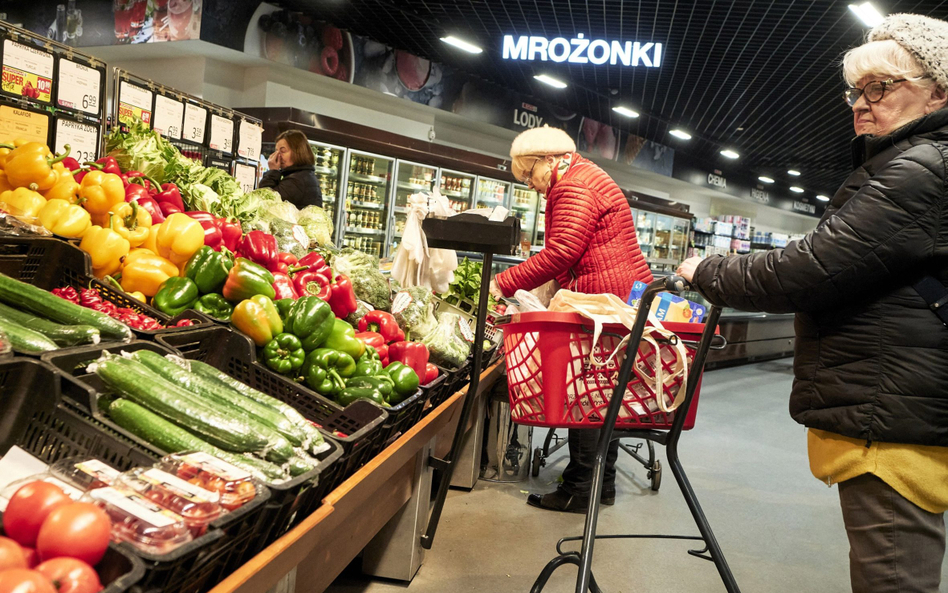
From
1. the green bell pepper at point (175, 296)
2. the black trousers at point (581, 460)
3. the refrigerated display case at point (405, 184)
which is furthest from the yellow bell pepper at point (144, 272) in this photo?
the refrigerated display case at point (405, 184)

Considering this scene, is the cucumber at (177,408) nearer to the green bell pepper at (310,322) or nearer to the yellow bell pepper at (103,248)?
the green bell pepper at (310,322)

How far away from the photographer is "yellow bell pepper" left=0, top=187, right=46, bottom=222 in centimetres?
211

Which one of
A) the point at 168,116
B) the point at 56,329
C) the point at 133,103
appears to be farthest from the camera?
the point at 168,116

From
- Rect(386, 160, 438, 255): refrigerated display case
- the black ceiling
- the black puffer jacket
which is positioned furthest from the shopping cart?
Rect(386, 160, 438, 255): refrigerated display case

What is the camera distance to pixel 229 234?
2598 millimetres

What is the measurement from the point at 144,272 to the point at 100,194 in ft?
1.10

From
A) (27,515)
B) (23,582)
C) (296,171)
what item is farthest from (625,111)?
(23,582)

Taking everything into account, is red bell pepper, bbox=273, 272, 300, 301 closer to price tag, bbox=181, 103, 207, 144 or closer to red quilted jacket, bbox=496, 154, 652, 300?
red quilted jacket, bbox=496, 154, 652, 300

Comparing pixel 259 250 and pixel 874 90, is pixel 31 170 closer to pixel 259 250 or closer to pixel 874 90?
pixel 259 250

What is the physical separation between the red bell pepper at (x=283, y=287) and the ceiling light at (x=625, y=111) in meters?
11.3

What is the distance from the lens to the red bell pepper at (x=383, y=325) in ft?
8.89

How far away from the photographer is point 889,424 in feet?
5.22

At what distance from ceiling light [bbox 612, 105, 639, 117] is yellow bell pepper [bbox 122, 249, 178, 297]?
11.6 m

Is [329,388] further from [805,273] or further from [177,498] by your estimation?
[805,273]
